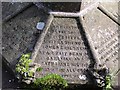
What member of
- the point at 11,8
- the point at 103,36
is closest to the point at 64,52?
the point at 103,36

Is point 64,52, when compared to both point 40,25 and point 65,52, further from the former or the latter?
point 40,25

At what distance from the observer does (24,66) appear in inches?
226

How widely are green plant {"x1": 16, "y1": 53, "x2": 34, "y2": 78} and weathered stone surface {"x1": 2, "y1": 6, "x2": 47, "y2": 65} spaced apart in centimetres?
17

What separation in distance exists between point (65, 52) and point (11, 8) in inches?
47.4

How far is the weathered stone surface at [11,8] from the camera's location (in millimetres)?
6414

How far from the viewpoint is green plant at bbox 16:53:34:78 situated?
5656 millimetres

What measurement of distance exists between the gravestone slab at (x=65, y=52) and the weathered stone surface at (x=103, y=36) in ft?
0.46

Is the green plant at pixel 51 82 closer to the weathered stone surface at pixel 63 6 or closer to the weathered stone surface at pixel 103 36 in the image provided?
the weathered stone surface at pixel 103 36

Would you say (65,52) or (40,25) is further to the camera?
(40,25)

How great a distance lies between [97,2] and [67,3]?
47cm

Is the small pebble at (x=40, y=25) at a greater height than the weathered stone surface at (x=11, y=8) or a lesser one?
lesser

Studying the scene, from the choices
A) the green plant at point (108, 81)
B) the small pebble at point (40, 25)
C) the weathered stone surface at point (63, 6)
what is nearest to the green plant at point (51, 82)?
Answer: the green plant at point (108, 81)

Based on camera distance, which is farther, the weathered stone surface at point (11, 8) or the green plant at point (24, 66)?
the weathered stone surface at point (11, 8)

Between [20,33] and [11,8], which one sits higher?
[11,8]
